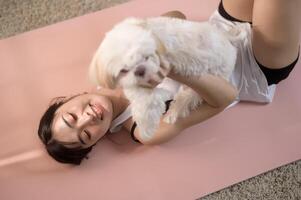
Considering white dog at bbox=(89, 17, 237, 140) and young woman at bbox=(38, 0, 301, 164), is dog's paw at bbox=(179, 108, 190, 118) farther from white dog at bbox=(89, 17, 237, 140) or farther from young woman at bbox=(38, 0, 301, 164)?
white dog at bbox=(89, 17, 237, 140)

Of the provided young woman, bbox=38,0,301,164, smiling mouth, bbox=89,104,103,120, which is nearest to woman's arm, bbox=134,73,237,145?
young woman, bbox=38,0,301,164

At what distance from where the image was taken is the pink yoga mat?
1.12 metres

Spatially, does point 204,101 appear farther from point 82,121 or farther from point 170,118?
point 82,121

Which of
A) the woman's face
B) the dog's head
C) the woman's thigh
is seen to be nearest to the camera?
the dog's head

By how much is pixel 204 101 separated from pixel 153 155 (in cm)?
22

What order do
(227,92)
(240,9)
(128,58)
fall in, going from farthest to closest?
(240,9) → (227,92) → (128,58)

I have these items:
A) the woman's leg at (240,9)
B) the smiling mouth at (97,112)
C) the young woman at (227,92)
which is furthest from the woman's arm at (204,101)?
the woman's leg at (240,9)

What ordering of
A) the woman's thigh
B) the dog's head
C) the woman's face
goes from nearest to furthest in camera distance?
Result: the dog's head
the woman's thigh
the woman's face

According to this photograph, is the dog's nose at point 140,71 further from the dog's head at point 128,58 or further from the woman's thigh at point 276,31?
the woman's thigh at point 276,31

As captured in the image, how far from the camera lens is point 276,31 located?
3.18 ft

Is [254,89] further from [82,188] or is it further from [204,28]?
[82,188]

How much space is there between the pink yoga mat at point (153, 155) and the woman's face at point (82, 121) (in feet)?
0.37

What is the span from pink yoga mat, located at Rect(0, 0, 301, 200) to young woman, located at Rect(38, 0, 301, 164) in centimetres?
5

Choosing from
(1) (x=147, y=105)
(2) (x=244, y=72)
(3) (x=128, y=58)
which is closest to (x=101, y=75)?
(3) (x=128, y=58)
